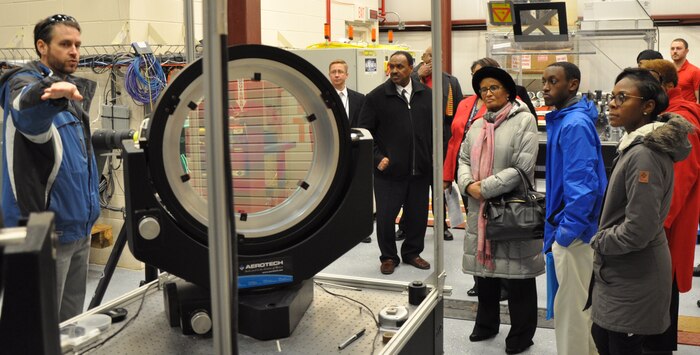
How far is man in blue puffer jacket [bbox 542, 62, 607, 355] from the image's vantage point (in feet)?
9.36

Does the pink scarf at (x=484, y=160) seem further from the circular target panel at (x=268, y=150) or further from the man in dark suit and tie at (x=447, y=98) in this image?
the circular target panel at (x=268, y=150)

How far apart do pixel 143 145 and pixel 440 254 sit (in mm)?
714

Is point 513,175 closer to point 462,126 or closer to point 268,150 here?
point 462,126

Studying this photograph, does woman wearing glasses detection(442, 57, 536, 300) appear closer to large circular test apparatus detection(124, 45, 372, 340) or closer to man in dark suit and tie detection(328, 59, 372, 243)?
man in dark suit and tie detection(328, 59, 372, 243)

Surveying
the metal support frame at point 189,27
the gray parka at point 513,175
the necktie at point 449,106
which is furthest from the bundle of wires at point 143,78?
the metal support frame at point 189,27

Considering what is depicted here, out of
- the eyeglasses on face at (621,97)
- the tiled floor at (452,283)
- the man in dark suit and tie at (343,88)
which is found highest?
the man in dark suit and tie at (343,88)

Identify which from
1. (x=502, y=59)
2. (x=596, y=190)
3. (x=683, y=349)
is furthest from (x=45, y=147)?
(x=502, y=59)

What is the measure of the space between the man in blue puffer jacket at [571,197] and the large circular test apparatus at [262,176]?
1771mm

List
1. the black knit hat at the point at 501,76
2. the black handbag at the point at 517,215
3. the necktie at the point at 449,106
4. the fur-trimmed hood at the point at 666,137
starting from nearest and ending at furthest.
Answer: the fur-trimmed hood at the point at 666,137 → the black handbag at the point at 517,215 → the black knit hat at the point at 501,76 → the necktie at the point at 449,106

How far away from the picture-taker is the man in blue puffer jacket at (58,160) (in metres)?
2.66

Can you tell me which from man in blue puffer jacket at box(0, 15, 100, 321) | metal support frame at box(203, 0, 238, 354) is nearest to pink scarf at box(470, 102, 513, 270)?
man in blue puffer jacket at box(0, 15, 100, 321)

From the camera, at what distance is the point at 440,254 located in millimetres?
1574

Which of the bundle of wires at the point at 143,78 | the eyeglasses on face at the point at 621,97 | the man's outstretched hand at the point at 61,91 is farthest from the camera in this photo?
the bundle of wires at the point at 143,78

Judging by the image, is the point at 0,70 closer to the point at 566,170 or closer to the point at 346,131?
the point at 566,170
